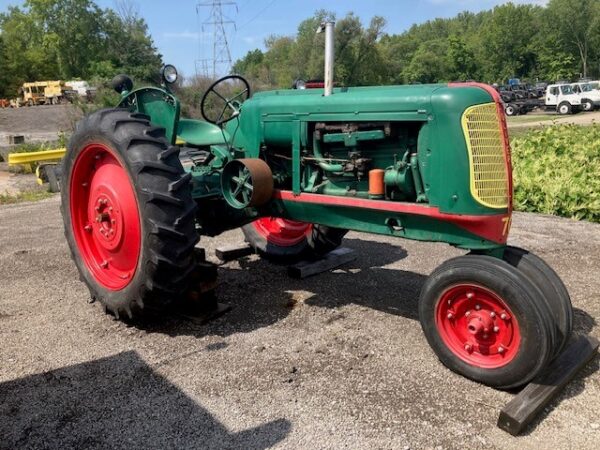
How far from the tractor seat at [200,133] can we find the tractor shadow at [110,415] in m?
1.99

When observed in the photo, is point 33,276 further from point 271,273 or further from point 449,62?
point 449,62

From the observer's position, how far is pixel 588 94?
93.7 ft

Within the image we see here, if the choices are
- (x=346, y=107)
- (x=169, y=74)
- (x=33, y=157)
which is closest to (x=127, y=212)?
(x=169, y=74)

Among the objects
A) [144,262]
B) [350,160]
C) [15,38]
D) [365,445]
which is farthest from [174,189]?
[15,38]

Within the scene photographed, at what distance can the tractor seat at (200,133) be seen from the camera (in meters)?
4.57

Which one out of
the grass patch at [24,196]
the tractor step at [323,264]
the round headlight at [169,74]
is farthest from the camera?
the grass patch at [24,196]

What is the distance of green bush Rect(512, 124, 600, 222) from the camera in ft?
23.6

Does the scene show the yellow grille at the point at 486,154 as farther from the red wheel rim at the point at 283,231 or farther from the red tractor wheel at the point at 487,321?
the red wheel rim at the point at 283,231

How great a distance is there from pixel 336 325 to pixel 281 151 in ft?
4.59

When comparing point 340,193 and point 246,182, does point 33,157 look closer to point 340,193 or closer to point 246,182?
point 246,182

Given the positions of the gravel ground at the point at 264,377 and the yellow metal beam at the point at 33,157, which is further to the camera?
the yellow metal beam at the point at 33,157

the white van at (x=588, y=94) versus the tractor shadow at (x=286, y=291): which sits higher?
the white van at (x=588, y=94)

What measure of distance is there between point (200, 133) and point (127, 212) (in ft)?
3.79

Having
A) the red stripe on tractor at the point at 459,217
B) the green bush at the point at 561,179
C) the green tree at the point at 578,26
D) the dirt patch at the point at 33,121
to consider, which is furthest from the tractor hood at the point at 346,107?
the green tree at the point at 578,26
